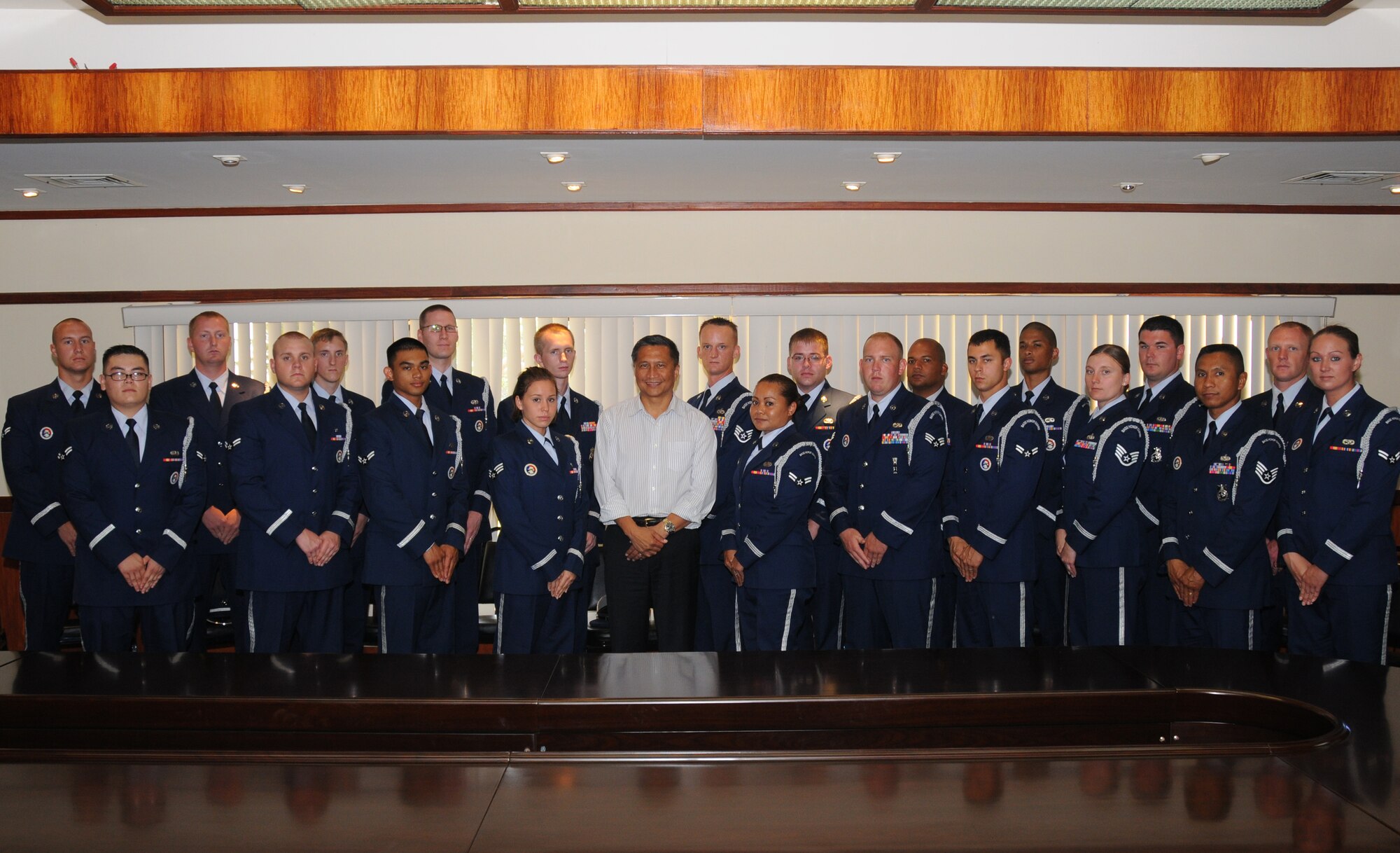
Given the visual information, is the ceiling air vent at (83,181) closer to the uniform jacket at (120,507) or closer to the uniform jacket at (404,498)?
the uniform jacket at (120,507)

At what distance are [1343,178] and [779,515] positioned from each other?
320cm

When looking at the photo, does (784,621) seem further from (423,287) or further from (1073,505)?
(423,287)

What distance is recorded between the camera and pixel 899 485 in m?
4.07

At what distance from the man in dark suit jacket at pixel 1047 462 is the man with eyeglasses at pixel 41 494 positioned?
385 centimetres

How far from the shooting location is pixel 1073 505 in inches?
160

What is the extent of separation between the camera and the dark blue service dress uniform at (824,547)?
14.3ft

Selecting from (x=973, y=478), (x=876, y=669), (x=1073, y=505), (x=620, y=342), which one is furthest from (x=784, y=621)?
(x=620, y=342)

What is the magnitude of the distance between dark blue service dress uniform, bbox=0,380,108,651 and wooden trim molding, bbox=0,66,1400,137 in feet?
3.96

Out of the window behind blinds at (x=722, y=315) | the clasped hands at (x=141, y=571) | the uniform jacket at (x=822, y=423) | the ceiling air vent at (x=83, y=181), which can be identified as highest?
the ceiling air vent at (x=83, y=181)

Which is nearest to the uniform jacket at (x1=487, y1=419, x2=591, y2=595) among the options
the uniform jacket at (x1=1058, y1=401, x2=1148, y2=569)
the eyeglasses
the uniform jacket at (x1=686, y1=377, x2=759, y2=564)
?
the uniform jacket at (x1=686, y1=377, x2=759, y2=564)

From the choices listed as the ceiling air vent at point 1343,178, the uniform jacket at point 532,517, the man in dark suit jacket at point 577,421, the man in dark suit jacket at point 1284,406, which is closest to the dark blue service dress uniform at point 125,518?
the uniform jacket at point 532,517

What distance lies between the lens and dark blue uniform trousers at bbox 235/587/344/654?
3904mm

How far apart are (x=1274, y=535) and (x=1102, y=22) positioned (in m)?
1.97

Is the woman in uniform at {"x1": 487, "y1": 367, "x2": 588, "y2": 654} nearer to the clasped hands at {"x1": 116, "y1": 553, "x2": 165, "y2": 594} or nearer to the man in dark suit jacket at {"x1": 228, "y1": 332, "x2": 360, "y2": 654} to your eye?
the man in dark suit jacket at {"x1": 228, "y1": 332, "x2": 360, "y2": 654}
